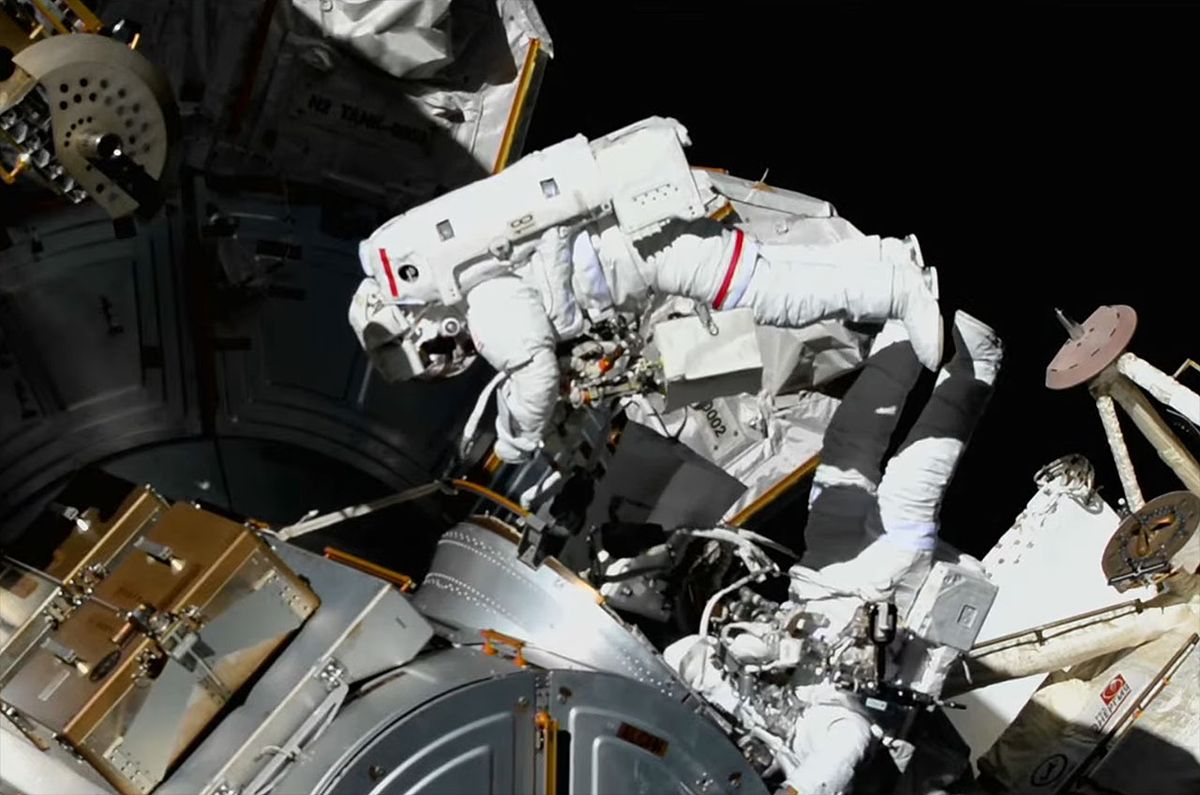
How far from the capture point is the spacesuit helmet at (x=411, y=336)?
3.46m

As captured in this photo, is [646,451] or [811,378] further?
[811,378]

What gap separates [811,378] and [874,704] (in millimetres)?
1315

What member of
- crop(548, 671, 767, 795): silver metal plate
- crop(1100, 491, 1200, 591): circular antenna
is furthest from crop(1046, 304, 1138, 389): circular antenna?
crop(548, 671, 767, 795): silver metal plate

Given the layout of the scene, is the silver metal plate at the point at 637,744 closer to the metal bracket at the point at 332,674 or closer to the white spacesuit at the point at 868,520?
the white spacesuit at the point at 868,520

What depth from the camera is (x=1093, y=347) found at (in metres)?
3.89

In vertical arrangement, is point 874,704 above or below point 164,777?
above

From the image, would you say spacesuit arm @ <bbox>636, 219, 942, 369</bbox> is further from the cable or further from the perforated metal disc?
the perforated metal disc

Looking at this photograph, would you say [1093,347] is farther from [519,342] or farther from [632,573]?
[519,342]

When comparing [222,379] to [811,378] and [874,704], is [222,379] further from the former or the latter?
[874,704]

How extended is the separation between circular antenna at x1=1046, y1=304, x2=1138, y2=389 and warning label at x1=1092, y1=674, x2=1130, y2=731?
0.89 meters

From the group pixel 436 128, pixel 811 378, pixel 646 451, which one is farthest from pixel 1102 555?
pixel 436 128

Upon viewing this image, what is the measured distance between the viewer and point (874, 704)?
3564 mm

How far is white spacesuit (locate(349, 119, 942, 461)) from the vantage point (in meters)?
3.30

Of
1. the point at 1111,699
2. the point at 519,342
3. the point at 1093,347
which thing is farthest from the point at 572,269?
the point at 1111,699
